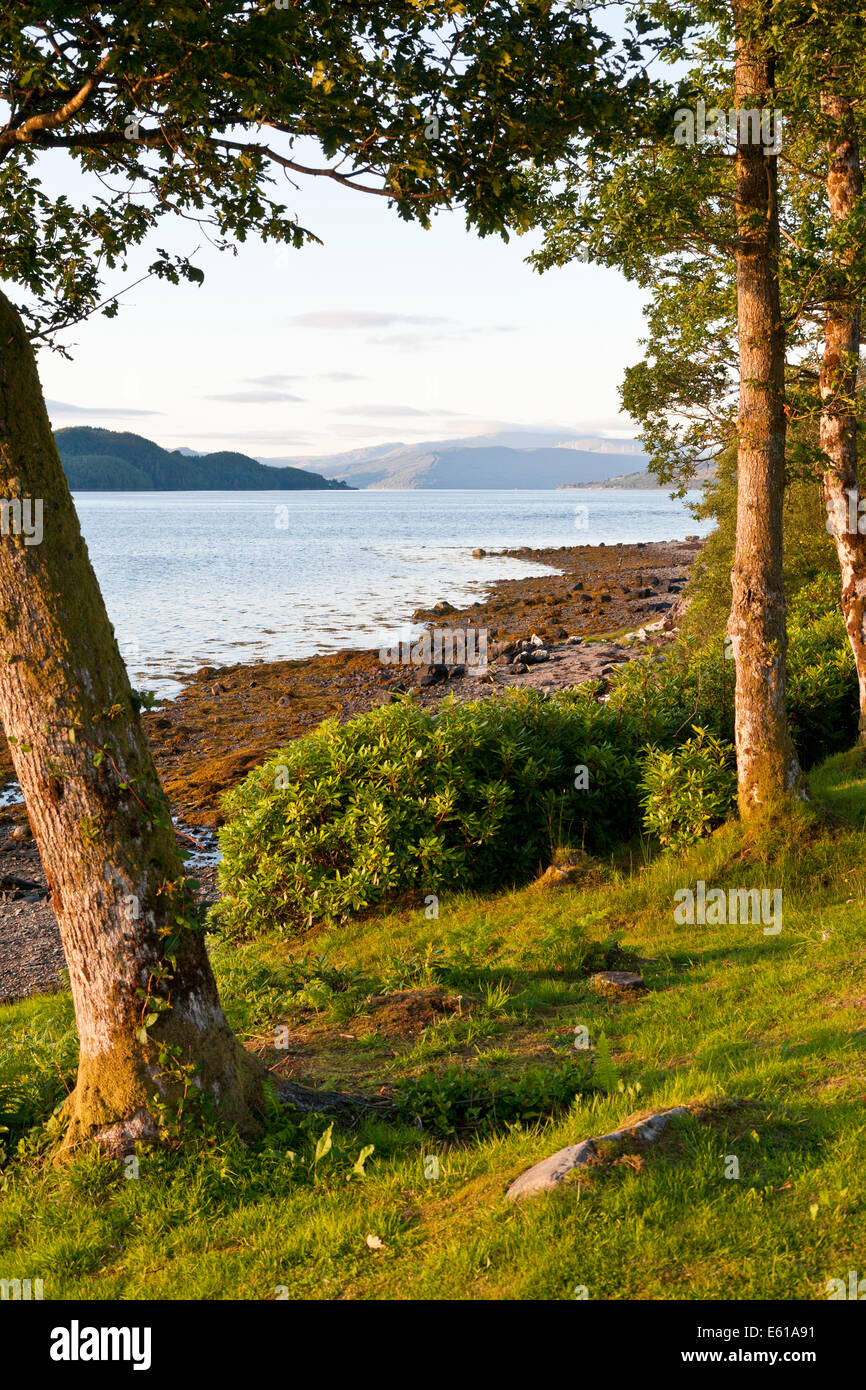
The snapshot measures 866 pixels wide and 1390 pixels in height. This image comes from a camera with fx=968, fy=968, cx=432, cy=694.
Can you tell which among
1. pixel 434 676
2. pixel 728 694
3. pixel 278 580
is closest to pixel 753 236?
pixel 728 694

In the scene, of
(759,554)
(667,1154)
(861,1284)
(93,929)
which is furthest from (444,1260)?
(759,554)

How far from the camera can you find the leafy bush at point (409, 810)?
478 inches

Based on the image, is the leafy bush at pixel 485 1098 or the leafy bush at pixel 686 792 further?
the leafy bush at pixel 686 792

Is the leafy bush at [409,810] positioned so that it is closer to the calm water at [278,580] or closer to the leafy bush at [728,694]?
the leafy bush at [728,694]

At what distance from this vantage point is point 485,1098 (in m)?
7.01

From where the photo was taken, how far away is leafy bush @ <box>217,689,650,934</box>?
12148mm

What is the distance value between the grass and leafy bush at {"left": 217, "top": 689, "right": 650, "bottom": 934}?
1472 millimetres

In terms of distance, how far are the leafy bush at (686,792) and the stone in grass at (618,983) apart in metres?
2.98

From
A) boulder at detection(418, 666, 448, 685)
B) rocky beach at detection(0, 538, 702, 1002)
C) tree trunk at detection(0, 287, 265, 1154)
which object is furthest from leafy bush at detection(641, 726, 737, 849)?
boulder at detection(418, 666, 448, 685)

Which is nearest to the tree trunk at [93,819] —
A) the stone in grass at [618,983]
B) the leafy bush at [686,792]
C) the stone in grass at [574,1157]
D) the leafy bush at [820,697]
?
the stone in grass at [574,1157]

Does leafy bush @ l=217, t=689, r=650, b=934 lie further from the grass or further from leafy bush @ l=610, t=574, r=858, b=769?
the grass

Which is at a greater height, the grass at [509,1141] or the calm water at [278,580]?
the calm water at [278,580]

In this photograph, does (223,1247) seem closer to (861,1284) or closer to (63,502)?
(861,1284)

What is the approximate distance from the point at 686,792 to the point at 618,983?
3.73 metres
